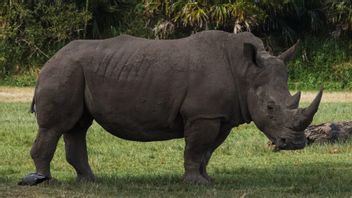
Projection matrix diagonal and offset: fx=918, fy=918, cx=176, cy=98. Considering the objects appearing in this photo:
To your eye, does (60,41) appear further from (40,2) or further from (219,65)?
(219,65)

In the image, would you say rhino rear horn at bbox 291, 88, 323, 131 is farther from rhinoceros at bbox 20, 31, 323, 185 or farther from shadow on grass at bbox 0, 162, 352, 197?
shadow on grass at bbox 0, 162, 352, 197

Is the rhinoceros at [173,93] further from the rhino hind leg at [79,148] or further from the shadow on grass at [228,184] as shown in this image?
the shadow on grass at [228,184]

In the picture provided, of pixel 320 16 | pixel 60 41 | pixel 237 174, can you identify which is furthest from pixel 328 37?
pixel 237 174

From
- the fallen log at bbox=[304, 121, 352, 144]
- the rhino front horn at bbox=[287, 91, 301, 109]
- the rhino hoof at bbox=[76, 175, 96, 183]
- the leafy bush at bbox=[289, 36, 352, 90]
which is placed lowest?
the leafy bush at bbox=[289, 36, 352, 90]

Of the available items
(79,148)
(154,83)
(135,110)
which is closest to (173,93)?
(154,83)

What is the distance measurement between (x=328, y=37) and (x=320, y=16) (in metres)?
0.79

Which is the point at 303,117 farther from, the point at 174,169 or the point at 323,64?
the point at 323,64

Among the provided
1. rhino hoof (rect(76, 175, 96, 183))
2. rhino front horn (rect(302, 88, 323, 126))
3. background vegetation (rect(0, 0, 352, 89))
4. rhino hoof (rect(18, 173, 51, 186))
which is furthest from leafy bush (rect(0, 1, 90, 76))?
rhino front horn (rect(302, 88, 323, 126))

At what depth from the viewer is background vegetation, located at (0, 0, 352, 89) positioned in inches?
1195

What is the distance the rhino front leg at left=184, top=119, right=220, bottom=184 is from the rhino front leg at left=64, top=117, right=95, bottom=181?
1.23 metres

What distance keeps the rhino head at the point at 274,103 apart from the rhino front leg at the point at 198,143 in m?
0.49

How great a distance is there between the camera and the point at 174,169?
40.3 ft

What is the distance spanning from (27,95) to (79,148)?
1652 centimetres

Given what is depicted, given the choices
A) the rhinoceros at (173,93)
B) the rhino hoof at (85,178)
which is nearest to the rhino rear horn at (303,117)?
the rhinoceros at (173,93)
